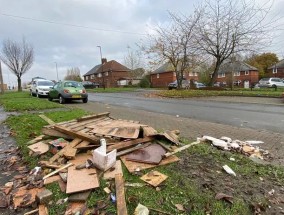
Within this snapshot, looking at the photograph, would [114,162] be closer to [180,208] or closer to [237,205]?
[180,208]

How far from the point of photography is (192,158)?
4.47m

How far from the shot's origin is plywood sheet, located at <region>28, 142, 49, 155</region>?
15.9 ft

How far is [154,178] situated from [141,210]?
2.35 ft

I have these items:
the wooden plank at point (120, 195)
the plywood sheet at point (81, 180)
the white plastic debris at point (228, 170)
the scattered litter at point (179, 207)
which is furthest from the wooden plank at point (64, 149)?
the white plastic debris at point (228, 170)

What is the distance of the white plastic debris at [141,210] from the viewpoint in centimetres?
293

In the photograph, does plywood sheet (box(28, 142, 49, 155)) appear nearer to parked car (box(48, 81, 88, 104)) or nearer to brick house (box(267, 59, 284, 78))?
parked car (box(48, 81, 88, 104))

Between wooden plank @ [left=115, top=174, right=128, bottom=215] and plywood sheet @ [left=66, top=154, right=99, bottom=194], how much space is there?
274 mm

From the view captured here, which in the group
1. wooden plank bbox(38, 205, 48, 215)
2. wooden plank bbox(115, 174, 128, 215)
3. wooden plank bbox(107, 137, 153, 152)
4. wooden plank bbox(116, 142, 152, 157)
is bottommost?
wooden plank bbox(38, 205, 48, 215)

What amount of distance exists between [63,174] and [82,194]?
65 centimetres

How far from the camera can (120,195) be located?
3.16 metres

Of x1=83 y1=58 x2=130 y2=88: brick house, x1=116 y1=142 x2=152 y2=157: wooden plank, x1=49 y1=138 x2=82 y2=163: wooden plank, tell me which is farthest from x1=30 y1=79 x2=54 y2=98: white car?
x1=83 y1=58 x2=130 y2=88: brick house

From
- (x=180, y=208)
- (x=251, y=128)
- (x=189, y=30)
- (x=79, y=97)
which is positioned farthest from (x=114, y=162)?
(x=189, y=30)

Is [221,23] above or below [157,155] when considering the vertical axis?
above

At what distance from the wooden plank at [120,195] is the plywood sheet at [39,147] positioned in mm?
2022
